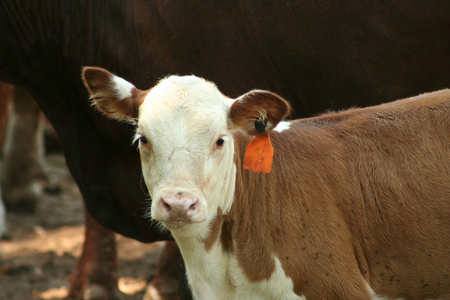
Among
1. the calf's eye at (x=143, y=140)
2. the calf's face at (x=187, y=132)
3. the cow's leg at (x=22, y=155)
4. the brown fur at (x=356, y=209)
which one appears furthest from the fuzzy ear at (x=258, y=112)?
the cow's leg at (x=22, y=155)

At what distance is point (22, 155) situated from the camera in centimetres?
895

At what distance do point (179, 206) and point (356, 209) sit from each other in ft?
4.05

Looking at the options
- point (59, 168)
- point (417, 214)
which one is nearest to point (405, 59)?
point (417, 214)

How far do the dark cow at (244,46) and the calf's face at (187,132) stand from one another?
2.96 feet

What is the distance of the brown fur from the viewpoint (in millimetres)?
4023

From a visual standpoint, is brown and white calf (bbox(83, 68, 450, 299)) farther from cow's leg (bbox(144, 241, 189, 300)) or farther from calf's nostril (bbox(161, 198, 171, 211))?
cow's leg (bbox(144, 241, 189, 300))

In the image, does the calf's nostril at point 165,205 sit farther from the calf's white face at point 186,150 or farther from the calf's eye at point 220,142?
the calf's eye at point 220,142

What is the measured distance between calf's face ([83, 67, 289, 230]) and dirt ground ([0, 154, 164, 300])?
2.85 metres

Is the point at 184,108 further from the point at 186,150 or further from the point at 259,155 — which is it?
the point at 259,155

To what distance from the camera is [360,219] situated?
4.18 metres

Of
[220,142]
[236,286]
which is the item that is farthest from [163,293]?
[220,142]

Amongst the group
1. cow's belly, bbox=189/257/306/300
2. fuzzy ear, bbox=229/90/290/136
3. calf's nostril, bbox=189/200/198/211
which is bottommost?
cow's belly, bbox=189/257/306/300

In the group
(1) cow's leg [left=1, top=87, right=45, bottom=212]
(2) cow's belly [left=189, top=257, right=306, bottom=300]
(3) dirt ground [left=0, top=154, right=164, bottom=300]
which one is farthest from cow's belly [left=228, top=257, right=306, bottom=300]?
(1) cow's leg [left=1, top=87, right=45, bottom=212]

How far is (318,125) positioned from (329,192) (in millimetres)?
474
